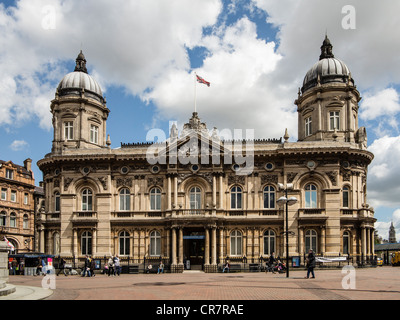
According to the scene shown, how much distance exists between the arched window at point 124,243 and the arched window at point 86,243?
3139 mm

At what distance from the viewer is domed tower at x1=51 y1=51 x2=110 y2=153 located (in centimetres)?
4909

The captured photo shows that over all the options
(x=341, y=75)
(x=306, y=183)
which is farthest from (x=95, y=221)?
(x=341, y=75)

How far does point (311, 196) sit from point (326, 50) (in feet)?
61.0

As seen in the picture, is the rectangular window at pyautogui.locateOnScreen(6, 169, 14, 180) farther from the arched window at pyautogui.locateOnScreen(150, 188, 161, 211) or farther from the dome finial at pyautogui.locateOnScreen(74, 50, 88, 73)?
the arched window at pyautogui.locateOnScreen(150, 188, 161, 211)

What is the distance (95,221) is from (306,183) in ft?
72.1

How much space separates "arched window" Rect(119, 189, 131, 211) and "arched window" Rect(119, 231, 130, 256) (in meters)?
2.61

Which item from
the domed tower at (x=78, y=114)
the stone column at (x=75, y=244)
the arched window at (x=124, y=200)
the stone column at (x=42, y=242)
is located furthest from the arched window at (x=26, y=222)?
the arched window at (x=124, y=200)

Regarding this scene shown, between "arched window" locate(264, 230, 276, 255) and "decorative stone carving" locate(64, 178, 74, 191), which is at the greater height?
"decorative stone carving" locate(64, 178, 74, 191)

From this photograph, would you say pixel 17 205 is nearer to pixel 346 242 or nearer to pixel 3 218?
pixel 3 218

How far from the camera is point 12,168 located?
214ft

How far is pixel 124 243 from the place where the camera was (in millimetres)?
45438

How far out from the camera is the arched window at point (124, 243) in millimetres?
45406

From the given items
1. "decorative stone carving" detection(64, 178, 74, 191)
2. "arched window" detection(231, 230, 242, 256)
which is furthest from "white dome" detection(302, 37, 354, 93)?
"decorative stone carving" detection(64, 178, 74, 191)
